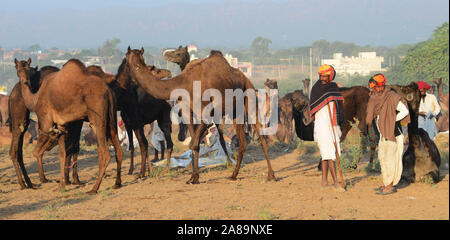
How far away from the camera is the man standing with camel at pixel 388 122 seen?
9219 mm

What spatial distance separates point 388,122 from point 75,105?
506 centimetres

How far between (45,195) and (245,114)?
4.05m

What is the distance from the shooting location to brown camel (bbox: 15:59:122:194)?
31.6 ft

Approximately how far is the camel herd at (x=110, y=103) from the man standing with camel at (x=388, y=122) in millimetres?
335

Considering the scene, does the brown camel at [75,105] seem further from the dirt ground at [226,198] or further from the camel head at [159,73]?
the camel head at [159,73]

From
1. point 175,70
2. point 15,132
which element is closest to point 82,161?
point 15,132

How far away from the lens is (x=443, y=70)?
4916 cm

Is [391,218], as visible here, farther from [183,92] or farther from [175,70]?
[175,70]

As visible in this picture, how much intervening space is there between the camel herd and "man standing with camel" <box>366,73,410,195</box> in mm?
335

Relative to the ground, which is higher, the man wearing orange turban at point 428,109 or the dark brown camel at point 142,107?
the dark brown camel at point 142,107

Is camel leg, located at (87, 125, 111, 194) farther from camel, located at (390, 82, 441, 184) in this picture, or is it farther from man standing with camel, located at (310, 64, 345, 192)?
camel, located at (390, 82, 441, 184)

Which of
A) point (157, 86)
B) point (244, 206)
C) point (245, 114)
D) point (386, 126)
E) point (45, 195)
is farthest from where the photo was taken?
point (245, 114)

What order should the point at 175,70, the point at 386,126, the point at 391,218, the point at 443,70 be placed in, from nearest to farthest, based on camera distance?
the point at 391,218
the point at 386,126
the point at 443,70
the point at 175,70

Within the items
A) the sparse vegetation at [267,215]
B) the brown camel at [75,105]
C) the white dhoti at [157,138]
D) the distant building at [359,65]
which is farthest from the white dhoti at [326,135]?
the distant building at [359,65]
